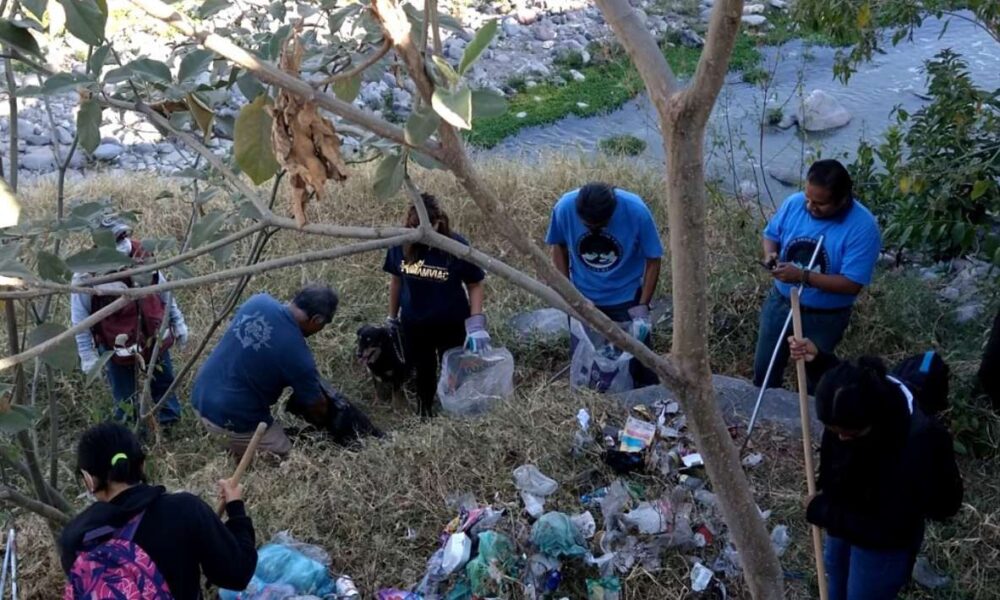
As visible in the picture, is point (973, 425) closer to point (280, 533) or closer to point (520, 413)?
point (520, 413)

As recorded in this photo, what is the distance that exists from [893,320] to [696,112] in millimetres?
3688

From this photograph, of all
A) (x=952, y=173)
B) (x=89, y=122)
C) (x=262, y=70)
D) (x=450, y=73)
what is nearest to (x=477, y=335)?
(x=952, y=173)

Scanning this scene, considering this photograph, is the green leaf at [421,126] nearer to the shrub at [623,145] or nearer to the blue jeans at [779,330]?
the blue jeans at [779,330]

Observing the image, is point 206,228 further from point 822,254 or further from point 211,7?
point 822,254

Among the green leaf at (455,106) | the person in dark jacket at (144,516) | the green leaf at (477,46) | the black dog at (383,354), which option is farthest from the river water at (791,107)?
the green leaf at (455,106)

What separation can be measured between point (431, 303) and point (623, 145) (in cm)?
415

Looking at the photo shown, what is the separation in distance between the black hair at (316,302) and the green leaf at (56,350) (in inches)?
74.8

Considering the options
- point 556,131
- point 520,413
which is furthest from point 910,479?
point 556,131

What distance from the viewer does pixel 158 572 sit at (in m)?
2.48

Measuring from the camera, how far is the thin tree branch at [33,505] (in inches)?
105

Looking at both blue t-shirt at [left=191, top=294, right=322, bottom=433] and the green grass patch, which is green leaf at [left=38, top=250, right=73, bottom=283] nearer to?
blue t-shirt at [left=191, top=294, right=322, bottom=433]

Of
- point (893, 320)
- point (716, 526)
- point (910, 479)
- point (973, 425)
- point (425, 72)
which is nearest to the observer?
point (425, 72)

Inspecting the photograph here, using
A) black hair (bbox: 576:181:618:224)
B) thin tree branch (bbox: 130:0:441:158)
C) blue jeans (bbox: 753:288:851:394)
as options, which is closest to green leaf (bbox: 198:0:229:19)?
thin tree branch (bbox: 130:0:441:158)

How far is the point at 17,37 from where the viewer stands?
208 cm
